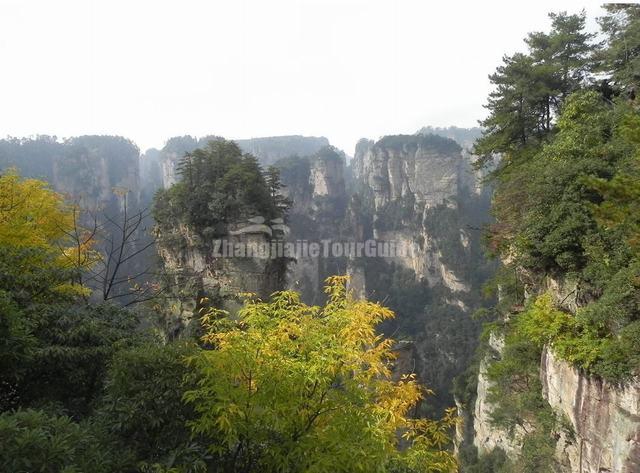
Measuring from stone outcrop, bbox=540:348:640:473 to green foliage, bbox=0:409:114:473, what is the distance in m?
8.35

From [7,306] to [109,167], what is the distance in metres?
95.4

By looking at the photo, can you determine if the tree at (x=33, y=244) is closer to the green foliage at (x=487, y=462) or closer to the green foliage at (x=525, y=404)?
the green foliage at (x=525, y=404)

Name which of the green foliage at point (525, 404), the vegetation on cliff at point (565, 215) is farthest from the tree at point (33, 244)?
the green foliage at point (525, 404)

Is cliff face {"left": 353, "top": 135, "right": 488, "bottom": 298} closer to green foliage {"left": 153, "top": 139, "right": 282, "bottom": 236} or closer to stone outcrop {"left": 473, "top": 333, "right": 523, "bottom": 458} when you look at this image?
stone outcrop {"left": 473, "top": 333, "right": 523, "bottom": 458}

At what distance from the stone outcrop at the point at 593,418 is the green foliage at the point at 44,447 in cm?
835

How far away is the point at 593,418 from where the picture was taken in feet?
27.8

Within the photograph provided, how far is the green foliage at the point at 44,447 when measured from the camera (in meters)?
3.00

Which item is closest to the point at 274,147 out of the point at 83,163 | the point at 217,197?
the point at 83,163

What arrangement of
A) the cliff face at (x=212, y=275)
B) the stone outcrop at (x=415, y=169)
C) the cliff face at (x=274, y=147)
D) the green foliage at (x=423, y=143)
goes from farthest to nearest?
the cliff face at (x=274, y=147) → the green foliage at (x=423, y=143) → the stone outcrop at (x=415, y=169) → the cliff face at (x=212, y=275)

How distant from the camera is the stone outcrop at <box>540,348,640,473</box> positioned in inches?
285

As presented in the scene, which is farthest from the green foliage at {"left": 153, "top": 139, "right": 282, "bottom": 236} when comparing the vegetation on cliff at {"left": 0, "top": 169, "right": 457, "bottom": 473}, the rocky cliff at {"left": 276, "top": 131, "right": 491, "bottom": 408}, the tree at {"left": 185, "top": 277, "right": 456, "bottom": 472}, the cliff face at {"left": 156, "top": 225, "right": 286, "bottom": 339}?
the rocky cliff at {"left": 276, "top": 131, "right": 491, "bottom": 408}

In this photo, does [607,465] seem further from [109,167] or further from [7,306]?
[109,167]

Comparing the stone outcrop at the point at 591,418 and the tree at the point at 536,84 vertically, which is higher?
the tree at the point at 536,84

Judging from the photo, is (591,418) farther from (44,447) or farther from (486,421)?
(44,447)
